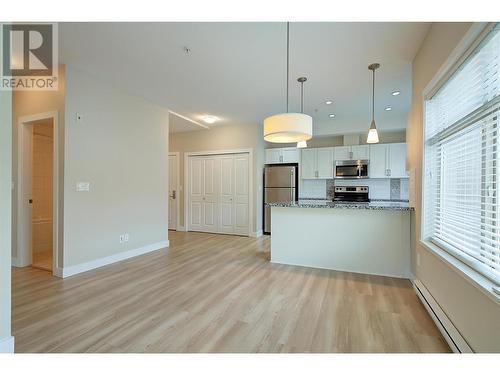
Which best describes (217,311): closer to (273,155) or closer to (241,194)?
(241,194)

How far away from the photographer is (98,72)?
341 cm

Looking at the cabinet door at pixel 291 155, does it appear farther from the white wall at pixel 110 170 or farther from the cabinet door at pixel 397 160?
the white wall at pixel 110 170

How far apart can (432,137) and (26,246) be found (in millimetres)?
5507

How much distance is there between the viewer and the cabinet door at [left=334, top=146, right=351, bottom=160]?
5945 millimetres

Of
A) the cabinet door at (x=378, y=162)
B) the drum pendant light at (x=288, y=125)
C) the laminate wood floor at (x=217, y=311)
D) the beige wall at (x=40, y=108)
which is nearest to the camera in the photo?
the laminate wood floor at (x=217, y=311)

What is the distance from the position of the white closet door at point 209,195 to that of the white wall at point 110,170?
5.60 ft

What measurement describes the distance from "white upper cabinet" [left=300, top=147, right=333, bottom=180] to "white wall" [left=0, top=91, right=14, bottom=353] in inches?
218

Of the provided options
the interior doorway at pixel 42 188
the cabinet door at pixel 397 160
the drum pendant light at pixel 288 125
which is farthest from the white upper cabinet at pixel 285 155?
the interior doorway at pixel 42 188

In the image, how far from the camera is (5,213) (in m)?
1.71

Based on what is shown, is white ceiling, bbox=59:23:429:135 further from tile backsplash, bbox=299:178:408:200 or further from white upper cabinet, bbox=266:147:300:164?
tile backsplash, bbox=299:178:408:200

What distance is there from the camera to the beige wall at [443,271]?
57.4 inches

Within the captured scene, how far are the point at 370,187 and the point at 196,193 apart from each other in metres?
4.40

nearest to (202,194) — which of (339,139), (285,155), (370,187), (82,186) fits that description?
(285,155)

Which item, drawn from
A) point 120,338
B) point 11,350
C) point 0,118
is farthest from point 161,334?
point 0,118
